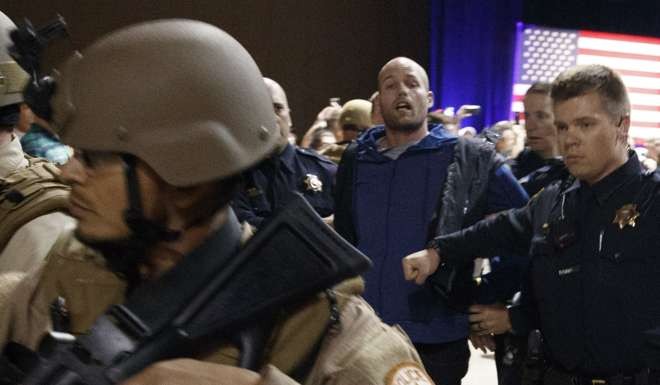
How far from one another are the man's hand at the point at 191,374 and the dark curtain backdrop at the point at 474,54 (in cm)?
942

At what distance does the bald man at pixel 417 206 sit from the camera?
328 centimetres

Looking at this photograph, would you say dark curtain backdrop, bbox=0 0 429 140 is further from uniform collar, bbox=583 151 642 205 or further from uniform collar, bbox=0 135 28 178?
uniform collar, bbox=583 151 642 205

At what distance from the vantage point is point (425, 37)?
34.7 ft

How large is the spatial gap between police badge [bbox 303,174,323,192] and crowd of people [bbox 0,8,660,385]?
0.33 ft

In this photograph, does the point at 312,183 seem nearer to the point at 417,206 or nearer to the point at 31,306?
the point at 417,206

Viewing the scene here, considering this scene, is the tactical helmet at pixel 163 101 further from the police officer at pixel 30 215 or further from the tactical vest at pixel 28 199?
the tactical vest at pixel 28 199

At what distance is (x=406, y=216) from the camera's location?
3.39m

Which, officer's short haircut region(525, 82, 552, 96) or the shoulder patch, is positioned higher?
the shoulder patch

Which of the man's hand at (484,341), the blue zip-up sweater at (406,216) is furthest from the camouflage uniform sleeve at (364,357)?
the blue zip-up sweater at (406,216)

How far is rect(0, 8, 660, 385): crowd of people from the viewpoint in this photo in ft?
4.04

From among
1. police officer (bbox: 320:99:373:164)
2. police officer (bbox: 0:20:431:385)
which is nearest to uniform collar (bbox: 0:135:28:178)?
police officer (bbox: 0:20:431:385)

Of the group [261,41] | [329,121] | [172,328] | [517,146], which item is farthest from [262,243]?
[261,41]

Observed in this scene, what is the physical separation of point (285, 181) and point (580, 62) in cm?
749

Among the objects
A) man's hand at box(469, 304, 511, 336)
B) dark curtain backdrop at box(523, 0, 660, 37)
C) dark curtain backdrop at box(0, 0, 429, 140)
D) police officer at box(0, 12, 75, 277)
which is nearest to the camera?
police officer at box(0, 12, 75, 277)
